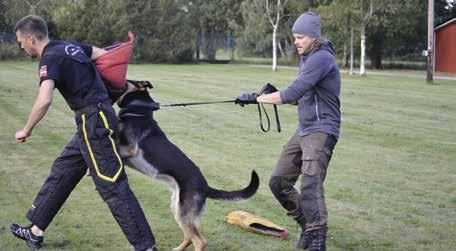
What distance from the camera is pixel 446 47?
42531 millimetres

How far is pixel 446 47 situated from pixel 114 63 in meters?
40.0

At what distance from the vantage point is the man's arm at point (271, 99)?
5.51 meters

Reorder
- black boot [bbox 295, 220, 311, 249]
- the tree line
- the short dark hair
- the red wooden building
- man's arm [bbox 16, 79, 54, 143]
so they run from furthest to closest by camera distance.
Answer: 1. the tree line
2. the red wooden building
3. black boot [bbox 295, 220, 311, 249]
4. the short dark hair
5. man's arm [bbox 16, 79, 54, 143]

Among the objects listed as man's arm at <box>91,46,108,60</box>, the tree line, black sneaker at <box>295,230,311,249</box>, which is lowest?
black sneaker at <box>295,230,311,249</box>

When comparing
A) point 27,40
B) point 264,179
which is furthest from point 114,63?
point 264,179

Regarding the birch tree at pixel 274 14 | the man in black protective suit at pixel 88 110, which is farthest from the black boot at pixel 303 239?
the birch tree at pixel 274 14

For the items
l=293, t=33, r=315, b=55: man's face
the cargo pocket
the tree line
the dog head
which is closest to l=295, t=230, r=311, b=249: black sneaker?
the cargo pocket

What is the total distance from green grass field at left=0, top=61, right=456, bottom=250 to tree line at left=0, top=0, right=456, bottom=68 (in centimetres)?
2588

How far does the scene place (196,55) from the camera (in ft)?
187

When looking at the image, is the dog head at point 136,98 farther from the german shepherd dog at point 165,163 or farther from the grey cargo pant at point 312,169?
the grey cargo pant at point 312,169

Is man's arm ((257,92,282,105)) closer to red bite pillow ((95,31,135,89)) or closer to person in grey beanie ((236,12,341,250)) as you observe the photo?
person in grey beanie ((236,12,341,250))

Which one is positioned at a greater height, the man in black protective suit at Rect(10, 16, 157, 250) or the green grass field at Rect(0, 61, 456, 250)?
the man in black protective suit at Rect(10, 16, 157, 250)

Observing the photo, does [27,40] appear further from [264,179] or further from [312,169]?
[264,179]

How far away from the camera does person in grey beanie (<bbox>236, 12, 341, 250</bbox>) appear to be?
5445mm
